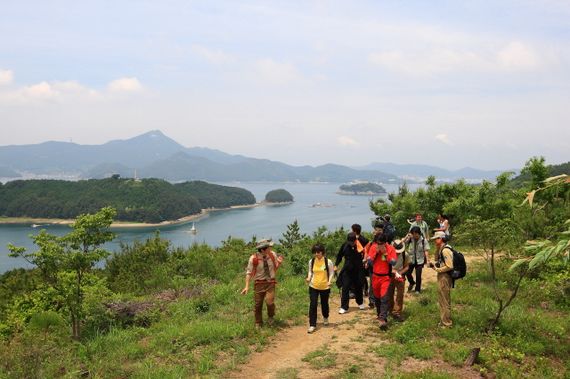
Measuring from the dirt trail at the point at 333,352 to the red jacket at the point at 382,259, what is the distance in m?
1.04

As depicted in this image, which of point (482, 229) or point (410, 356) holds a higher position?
point (482, 229)

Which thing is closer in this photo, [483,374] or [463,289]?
[483,374]

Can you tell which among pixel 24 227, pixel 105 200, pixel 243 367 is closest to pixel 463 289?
pixel 243 367

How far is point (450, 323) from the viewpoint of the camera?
6.84 m

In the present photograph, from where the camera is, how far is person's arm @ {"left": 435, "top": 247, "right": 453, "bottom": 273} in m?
6.57

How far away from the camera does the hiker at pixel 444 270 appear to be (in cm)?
661

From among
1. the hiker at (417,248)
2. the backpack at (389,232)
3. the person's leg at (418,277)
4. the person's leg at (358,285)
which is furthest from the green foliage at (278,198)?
the person's leg at (358,285)

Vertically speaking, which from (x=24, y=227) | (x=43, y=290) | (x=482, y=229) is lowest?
(x=24, y=227)

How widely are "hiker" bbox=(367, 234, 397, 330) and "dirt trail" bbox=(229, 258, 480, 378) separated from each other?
35cm

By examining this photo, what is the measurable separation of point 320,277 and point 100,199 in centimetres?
11740

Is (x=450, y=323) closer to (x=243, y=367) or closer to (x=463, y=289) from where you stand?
(x=463, y=289)

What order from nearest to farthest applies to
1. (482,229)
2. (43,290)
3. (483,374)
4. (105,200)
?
(483,374) < (482,229) < (43,290) < (105,200)

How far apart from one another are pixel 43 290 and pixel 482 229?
8121 mm

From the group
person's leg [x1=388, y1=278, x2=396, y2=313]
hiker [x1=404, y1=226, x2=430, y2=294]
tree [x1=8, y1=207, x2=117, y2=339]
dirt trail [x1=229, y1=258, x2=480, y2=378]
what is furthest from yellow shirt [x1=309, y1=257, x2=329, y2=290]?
tree [x1=8, y1=207, x2=117, y2=339]
